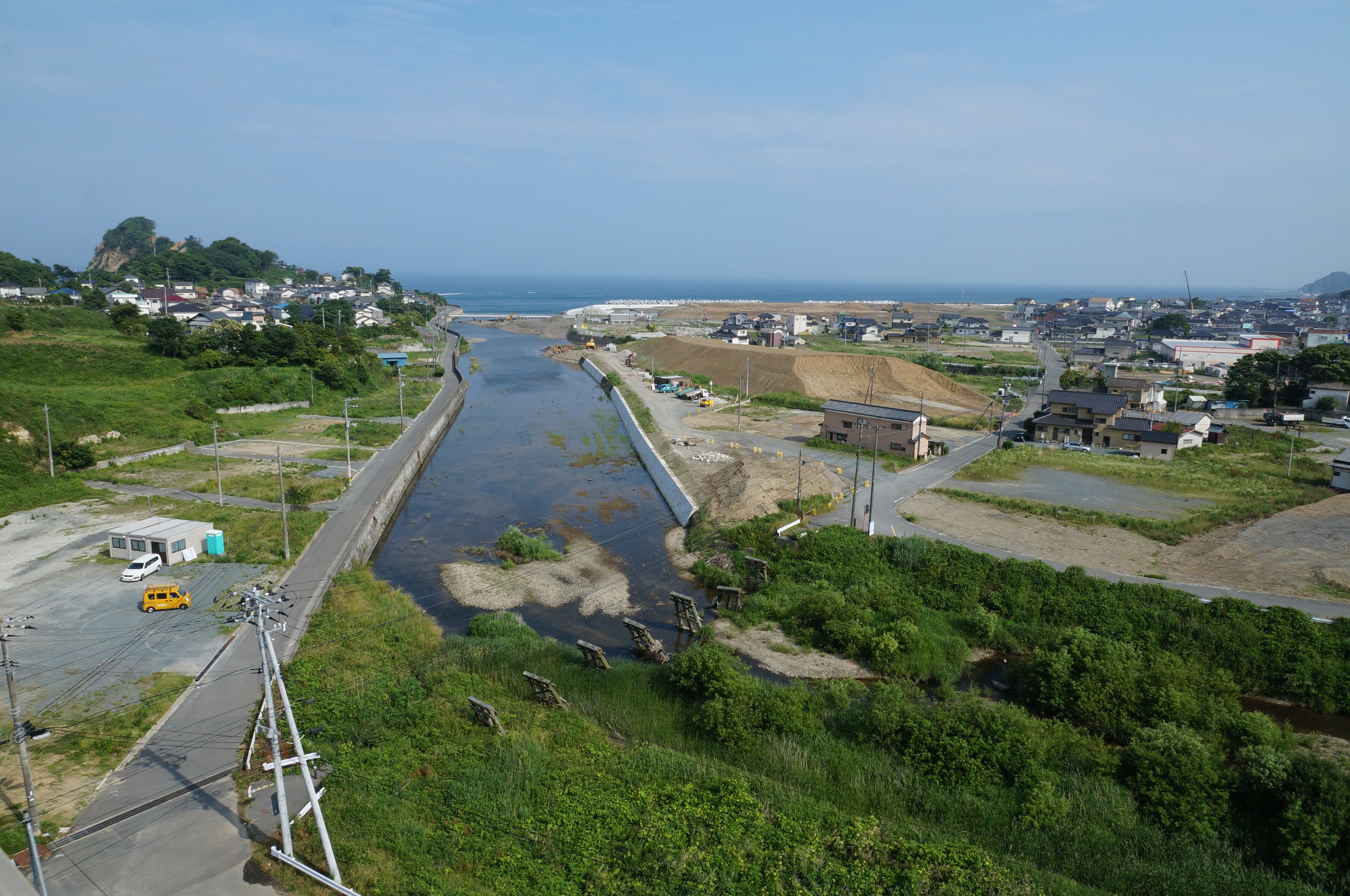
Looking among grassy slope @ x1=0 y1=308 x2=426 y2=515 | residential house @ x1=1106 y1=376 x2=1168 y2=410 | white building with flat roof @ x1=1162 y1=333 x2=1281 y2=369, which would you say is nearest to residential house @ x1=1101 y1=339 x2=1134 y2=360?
white building with flat roof @ x1=1162 y1=333 x2=1281 y2=369

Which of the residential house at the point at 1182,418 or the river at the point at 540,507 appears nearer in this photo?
the river at the point at 540,507

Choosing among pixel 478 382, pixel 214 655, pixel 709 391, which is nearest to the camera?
pixel 214 655

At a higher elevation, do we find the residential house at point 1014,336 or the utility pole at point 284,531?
the residential house at point 1014,336

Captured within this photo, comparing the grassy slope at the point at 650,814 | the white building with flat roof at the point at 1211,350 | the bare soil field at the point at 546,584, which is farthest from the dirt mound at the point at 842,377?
the grassy slope at the point at 650,814

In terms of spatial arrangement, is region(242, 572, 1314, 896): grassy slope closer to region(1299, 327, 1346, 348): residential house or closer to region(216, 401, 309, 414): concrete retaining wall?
region(216, 401, 309, 414): concrete retaining wall

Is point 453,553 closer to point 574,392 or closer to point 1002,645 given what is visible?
point 1002,645

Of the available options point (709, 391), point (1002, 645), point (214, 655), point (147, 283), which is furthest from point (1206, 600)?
point (147, 283)

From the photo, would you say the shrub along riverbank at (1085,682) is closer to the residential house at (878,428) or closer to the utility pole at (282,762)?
the utility pole at (282,762)
